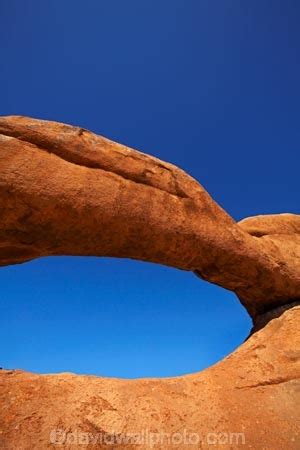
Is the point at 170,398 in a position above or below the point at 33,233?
below

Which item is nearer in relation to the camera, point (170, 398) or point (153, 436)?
point (153, 436)

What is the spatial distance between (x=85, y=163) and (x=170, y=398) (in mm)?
4811

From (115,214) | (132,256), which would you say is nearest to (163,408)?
(132,256)

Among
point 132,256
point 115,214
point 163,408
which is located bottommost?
point 163,408

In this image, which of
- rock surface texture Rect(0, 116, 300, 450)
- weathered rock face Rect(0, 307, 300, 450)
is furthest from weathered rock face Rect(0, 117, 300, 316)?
weathered rock face Rect(0, 307, 300, 450)

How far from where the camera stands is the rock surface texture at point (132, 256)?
668cm

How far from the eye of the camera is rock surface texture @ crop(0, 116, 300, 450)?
668 centimetres

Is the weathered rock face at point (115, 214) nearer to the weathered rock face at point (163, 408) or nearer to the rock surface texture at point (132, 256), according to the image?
the rock surface texture at point (132, 256)

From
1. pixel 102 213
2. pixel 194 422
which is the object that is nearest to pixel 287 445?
pixel 194 422

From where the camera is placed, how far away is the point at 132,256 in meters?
8.52

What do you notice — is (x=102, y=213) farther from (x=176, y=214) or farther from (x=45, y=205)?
(x=176, y=214)

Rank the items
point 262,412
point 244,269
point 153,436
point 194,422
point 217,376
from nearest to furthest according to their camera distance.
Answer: point 153,436 → point 194,422 → point 262,412 → point 217,376 → point 244,269

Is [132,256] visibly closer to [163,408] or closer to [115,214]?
[115,214]

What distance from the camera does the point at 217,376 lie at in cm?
841
